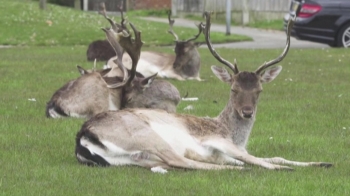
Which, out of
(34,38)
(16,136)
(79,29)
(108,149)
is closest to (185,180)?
(108,149)

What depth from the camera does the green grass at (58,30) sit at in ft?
89.6

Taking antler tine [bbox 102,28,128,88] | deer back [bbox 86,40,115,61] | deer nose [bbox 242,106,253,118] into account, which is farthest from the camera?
deer back [bbox 86,40,115,61]

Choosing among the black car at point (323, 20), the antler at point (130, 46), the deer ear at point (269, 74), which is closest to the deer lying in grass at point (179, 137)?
the deer ear at point (269, 74)

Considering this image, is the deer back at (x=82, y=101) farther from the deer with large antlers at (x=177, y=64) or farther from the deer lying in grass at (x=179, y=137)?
the deer with large antlers at (x=177, y=64)

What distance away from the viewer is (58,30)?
94.9ft

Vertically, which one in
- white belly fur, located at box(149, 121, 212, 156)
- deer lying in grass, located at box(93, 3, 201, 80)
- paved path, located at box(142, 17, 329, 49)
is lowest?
paved path, located at box(142, 17, 329, 49)

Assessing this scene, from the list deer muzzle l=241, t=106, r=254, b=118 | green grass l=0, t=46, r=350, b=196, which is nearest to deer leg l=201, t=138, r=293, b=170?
green grass l=0, t=46, r=350, b=196

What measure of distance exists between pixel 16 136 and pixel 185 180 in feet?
9.34

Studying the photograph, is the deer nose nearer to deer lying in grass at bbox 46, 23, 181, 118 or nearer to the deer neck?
the deer neck

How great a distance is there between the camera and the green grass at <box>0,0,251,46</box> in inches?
1075

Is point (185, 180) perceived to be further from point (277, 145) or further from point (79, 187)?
point (277, 145)

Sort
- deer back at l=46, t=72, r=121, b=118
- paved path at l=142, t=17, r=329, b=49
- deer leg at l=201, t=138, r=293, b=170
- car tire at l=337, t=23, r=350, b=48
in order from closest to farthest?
deer leg at l=201, t=138, r=293, b=170 < deer back at l=46, t=72, r=121, b=118 < car tire at l=337, t=23, r=350, b=48 < paved path at l=142, t=17, r=329, b=49

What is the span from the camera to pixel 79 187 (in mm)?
7191

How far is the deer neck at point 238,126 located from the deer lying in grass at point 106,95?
9.55 feet
